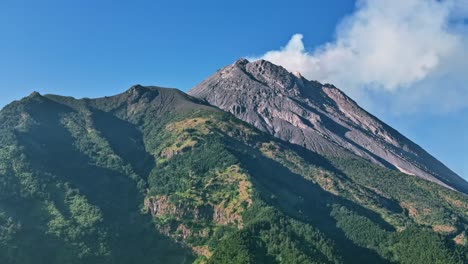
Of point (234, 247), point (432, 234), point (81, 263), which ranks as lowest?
point (81, 263)

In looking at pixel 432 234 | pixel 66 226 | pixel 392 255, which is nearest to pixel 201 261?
pixel 66 226

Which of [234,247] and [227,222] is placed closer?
[234,247]

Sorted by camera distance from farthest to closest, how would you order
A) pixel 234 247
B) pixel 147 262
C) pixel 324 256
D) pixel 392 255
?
pixel 392 255, pixel 147 262, pixel 324 256, pixel 234 247

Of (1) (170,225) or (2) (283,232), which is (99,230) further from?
(2) (283,232)

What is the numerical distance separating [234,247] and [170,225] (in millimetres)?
55012

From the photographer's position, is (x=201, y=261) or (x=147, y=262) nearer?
(x=201, y=261)

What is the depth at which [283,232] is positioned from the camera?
545 feet

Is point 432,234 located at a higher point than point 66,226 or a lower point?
higher

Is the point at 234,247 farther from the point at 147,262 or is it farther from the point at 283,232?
the point at 147,262

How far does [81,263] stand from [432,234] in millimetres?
126566

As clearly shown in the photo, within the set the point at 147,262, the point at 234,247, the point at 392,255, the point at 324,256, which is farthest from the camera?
the point at 392,255

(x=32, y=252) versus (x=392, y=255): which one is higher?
(x=392, y=255)

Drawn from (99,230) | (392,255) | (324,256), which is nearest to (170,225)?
(99,230)

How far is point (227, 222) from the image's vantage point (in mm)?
194000
